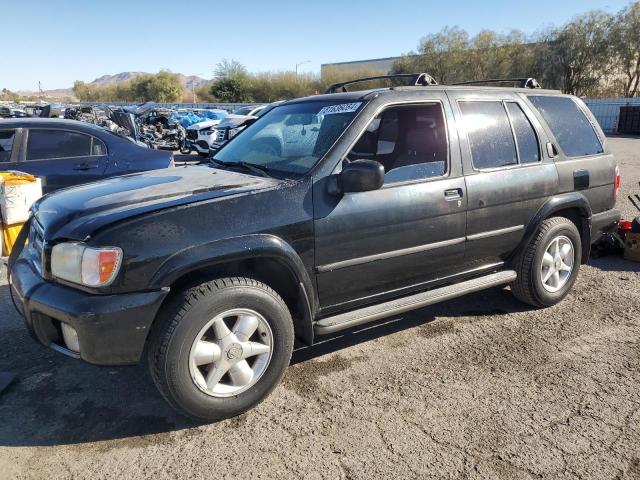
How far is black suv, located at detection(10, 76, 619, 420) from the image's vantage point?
271cm

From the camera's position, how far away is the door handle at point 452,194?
12.3 feet

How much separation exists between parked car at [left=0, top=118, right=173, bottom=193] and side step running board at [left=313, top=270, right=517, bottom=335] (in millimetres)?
4613

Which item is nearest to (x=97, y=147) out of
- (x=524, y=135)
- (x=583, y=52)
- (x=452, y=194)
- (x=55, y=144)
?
(x=55, y=144)

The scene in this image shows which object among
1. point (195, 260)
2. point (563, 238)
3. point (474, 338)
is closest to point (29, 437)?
point (195, 260)

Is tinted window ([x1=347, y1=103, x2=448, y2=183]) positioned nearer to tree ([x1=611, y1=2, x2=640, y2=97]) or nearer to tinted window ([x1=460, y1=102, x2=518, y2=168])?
tinted window ([x1=460, y1=102, x2=518, y2=168])

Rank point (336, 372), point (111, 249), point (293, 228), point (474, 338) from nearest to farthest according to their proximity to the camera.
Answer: point (111, 249), point (293, 228), point (336, 372), point (474, 338)

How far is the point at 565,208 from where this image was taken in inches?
179

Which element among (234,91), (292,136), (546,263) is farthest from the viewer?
(234,91)

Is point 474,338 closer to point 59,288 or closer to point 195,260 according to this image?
point 195,260

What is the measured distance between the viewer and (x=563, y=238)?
459 centimetres

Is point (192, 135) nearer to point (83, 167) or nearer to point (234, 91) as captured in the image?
point (83, 167)

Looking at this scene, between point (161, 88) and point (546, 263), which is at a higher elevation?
point (161, 88)

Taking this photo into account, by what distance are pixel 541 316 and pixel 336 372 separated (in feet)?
6.81

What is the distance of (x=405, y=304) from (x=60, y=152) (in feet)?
17.1
